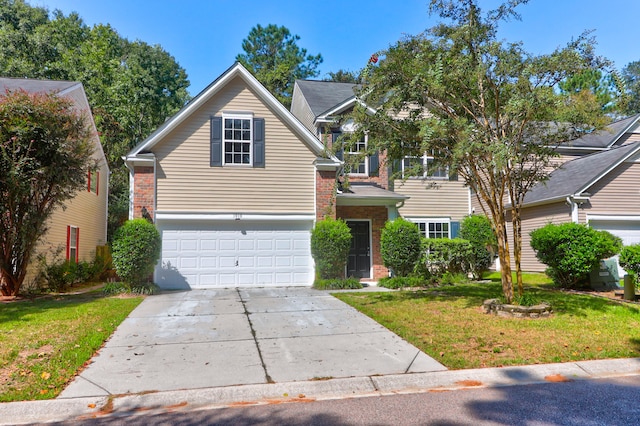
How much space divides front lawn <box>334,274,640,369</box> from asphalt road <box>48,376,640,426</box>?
91cm

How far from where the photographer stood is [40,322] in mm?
7996

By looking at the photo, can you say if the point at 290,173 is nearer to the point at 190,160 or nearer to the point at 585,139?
the point at 190,160

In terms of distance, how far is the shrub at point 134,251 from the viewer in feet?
39.2

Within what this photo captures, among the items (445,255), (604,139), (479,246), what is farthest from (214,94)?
(604,139)

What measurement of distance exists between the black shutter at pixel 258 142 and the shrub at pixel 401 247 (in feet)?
15.0

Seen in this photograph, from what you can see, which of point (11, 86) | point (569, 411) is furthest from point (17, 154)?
point (569, 411)

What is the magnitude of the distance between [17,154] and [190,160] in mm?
4435

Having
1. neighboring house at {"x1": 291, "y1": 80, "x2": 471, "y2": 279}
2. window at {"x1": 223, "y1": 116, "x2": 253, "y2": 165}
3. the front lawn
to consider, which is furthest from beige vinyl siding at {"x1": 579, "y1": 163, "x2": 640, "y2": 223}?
window at {"x1": 223, "y1": 116, "x2": 253, "y2": 165}

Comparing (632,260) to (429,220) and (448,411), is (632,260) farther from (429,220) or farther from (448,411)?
(448,411)

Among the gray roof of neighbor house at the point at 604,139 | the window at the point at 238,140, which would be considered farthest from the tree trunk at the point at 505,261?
the gray roof of neighbor house at the point at 604,139

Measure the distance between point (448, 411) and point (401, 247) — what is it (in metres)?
9.52

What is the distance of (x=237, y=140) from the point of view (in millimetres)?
13977

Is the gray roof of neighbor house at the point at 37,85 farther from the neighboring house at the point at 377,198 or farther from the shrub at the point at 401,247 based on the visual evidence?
the shrub at the point at 401,247

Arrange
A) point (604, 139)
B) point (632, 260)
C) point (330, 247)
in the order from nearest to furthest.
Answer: point (632, 260) → point (330, 247) → point (604, 139)
